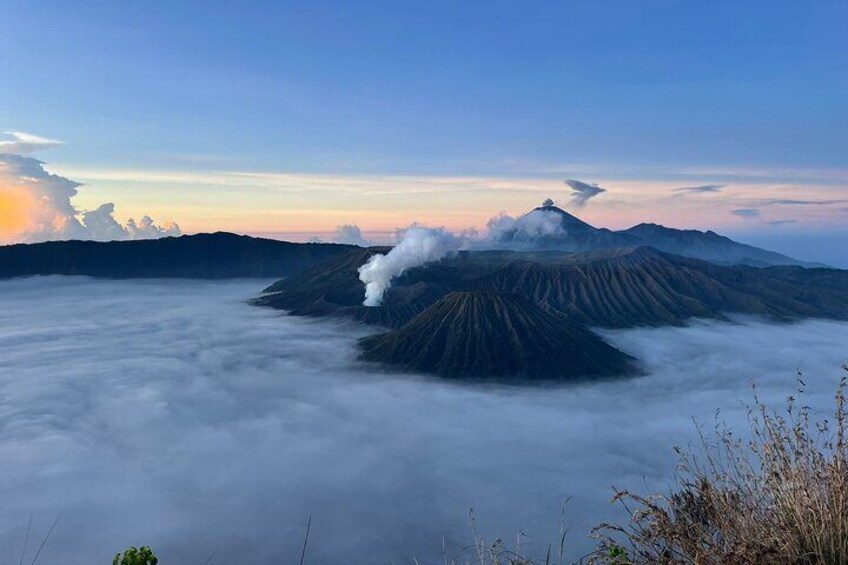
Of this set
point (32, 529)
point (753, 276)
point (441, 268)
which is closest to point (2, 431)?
point (32, 529)

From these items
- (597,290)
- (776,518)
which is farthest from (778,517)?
(597,290)

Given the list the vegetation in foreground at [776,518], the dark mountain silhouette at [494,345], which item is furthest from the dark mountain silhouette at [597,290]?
the vegetation in foreground at [776,518]

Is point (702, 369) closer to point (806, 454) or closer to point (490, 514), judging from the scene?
point (490, 514)

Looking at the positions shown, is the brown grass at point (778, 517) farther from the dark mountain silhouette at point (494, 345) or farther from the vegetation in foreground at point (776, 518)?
the dark mountain silhouette at point (494, 345)

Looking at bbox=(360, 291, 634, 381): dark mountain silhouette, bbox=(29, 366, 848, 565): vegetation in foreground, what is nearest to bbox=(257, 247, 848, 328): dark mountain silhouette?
bbox=(360, 291, 634, 381): dark mountain silhouette

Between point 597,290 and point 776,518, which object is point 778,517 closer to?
point 776,518

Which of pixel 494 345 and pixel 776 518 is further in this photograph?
pixel 494 345
